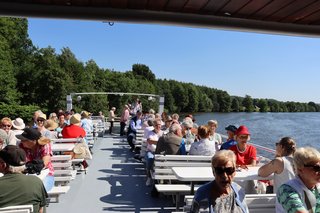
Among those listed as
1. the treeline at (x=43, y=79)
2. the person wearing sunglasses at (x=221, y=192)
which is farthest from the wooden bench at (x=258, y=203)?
the treeline at (x=43, y=79)

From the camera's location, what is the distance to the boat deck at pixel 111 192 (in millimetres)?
4641

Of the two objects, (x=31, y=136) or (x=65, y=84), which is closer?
(x=31, y=136)

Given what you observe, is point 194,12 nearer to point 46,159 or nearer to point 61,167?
point 46,159

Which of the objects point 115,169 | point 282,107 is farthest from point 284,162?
point 282,107

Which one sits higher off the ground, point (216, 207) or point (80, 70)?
point (80, 70)

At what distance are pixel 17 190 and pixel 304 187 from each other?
1987mm

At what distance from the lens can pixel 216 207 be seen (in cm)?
212

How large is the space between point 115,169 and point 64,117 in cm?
284

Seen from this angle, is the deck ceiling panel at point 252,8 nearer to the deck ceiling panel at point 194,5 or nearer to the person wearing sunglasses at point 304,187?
the deck ceiling panel at point 194,5

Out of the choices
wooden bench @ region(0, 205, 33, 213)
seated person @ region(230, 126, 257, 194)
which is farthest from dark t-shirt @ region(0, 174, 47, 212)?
seated person @ region(230, 126, 257, 194)

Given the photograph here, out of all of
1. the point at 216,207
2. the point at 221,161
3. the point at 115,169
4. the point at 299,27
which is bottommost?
the point at 115,169

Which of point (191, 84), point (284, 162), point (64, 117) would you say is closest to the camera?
point (284, 162)

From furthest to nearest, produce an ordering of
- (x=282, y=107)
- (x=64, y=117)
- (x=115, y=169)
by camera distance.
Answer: (x=282, y=107)
(x=64, y=117)
(x=115, y=169)

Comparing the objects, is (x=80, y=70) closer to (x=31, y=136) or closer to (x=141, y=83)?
(x=141, y=83)
